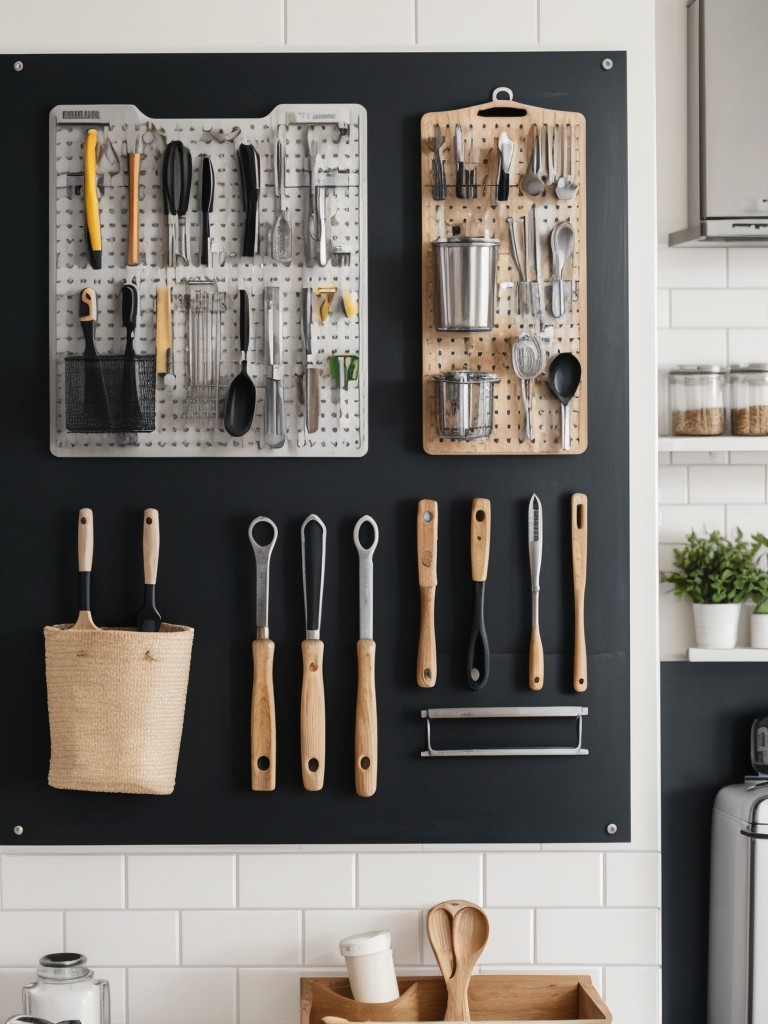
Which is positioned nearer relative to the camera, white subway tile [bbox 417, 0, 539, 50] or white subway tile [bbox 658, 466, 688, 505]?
white subway tile [bbox 417, 0, 539, 50]

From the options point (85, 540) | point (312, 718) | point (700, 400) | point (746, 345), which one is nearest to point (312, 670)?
point (312, 718)

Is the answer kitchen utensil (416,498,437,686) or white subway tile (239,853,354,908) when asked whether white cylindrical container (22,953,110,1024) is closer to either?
white subway tile (239,853,354,908)

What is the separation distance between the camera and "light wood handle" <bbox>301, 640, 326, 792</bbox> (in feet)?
5.93

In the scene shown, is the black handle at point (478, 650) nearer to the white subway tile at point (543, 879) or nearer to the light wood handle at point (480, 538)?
the light wood handle at point (480, 538)

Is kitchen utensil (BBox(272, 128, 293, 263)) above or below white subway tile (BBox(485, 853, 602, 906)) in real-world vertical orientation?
above

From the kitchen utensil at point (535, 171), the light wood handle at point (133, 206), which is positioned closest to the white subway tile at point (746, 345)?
the kitchen utensil at point (535, 171)

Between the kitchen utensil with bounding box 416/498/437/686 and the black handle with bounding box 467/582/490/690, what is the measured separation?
0.06m

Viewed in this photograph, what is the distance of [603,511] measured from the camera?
6.11ft

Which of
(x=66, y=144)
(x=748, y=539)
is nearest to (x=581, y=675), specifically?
(x=748, y=539)

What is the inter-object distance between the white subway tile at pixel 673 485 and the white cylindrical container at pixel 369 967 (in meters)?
0.97

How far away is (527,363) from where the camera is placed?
182cm

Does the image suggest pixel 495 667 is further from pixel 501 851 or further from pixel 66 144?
pixel 66 144

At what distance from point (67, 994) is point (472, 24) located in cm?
176

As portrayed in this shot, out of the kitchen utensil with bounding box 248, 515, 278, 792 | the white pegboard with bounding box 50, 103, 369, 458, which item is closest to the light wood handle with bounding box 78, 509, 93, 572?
the white pegboard with bounding box 50, 103, 369, 458
